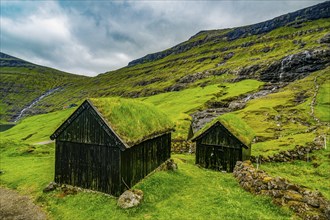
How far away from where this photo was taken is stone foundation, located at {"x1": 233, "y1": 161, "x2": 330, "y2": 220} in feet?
53.4

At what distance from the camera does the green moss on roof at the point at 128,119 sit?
21281 millimetres

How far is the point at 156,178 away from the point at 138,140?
539cm

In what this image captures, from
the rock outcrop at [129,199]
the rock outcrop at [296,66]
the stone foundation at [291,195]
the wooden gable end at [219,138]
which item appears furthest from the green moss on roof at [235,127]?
the rock outcrop at [296,66]

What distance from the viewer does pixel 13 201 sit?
22.1m

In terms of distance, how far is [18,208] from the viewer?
20656mm

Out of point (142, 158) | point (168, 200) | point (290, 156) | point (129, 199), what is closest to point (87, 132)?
point (142, 158)

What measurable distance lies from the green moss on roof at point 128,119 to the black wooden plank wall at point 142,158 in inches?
44.6

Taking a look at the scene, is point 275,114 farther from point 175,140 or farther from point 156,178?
point 156,178

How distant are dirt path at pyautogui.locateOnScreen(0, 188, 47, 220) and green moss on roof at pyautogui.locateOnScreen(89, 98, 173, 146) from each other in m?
8.81

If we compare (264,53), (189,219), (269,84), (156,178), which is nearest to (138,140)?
(156,178)

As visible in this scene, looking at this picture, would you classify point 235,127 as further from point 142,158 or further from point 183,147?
point 183,147

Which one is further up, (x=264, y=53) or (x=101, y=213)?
(x=264, y=53)

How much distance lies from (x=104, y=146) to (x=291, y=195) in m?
15.0

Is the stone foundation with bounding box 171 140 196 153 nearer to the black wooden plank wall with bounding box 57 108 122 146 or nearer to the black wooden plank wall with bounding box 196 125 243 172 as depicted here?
the black wooden plank wall with bounding box 196 125 243 172
